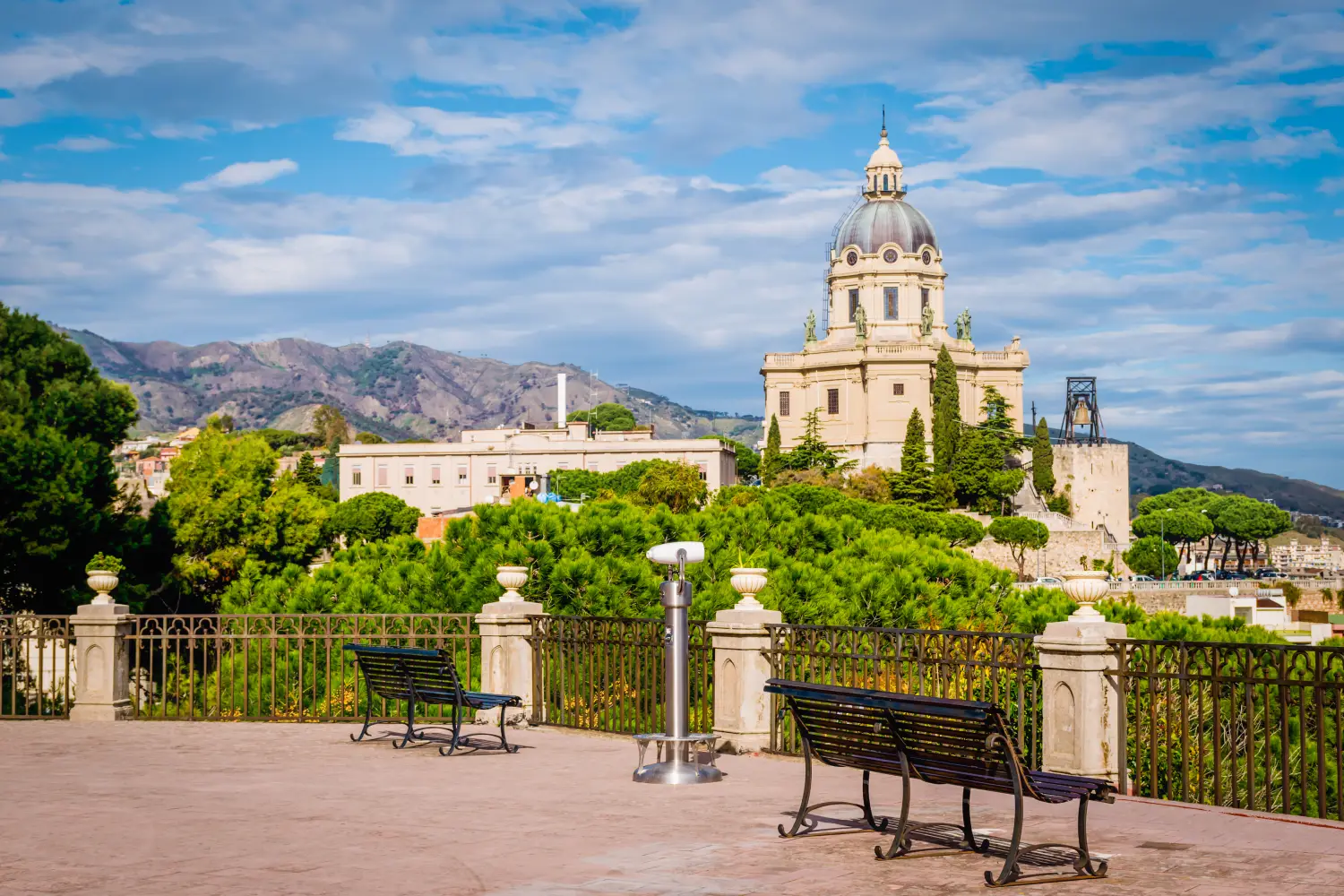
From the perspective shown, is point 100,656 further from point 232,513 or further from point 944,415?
point 944,415

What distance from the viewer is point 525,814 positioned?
984cm

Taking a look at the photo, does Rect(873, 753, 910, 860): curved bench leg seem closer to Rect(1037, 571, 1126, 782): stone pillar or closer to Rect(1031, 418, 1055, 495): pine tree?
Rect(1037, 571, 1126, 782): stone pillar

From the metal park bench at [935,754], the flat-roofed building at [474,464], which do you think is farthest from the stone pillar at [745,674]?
the flat-roofed building at [474,464]

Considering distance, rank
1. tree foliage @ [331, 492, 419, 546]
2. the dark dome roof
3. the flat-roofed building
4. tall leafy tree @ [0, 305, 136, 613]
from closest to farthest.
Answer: tall leafy tree @ [0, 305, 136, 613] < tree foliage @ [331, 492, 419, 546] < the flat-roofed building < the dark dome roof

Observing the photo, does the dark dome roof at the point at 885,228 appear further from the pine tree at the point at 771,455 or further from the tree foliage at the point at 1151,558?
the tree foliage at the point at 1151,558

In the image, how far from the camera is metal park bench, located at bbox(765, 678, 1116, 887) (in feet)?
25.4

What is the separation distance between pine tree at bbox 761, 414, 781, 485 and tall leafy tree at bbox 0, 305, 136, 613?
62.8 m

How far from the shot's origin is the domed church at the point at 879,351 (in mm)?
122500

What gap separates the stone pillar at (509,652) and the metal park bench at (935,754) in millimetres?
6688

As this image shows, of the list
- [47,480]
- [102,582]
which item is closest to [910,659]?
[102,582]

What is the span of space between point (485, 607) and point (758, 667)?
12.3ft

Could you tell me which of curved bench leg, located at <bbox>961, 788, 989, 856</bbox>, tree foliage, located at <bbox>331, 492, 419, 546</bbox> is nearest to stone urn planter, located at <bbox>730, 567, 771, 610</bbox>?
curved bench leg, located at <bbox>961, 788, 989, 856</bbox>

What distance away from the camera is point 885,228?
430ft

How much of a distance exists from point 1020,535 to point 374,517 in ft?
156
